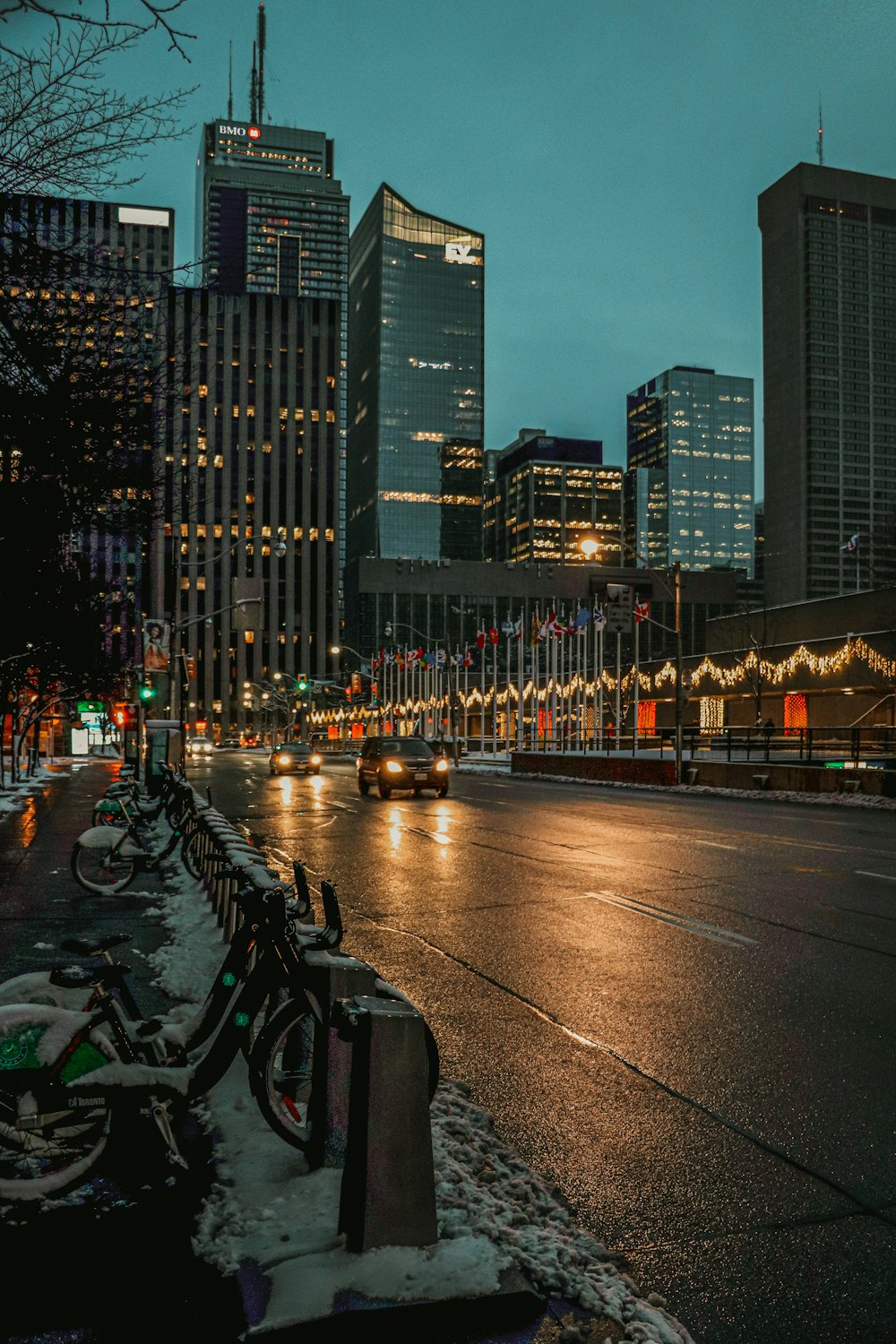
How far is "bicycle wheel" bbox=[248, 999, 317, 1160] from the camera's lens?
4.54 m

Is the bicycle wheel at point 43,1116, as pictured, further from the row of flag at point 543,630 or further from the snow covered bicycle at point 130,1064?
the row of flag at point 543,630

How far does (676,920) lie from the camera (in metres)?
10.3

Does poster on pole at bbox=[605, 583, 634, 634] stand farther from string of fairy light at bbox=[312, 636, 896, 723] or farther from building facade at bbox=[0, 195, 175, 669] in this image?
building facade at bbox=[0, 195, 175, 669]

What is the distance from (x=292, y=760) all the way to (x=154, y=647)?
23.7 meters

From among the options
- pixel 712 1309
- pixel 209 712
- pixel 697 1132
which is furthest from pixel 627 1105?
pixel 209 712

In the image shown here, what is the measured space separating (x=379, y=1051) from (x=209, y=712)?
177 meters

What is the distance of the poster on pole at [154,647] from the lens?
28.3 m

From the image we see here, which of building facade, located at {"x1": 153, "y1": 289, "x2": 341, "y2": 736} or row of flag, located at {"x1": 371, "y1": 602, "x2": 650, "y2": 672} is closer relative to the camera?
row of flag, located at {"x1": 371, "y1": 602, "x2": 650, "y2": 672}

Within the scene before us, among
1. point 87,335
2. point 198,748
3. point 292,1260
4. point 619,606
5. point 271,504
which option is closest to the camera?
point 292,1260

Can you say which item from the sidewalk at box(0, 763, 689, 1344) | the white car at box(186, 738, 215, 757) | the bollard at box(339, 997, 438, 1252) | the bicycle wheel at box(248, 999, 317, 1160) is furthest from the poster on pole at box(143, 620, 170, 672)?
the white car at box(186, 738, 215, 757)

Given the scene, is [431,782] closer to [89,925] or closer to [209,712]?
[89,925]

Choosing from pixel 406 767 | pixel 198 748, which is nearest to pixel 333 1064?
pixel 406 767

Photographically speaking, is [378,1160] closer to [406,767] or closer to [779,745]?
[406,767]

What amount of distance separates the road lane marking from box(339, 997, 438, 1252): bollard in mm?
5913
